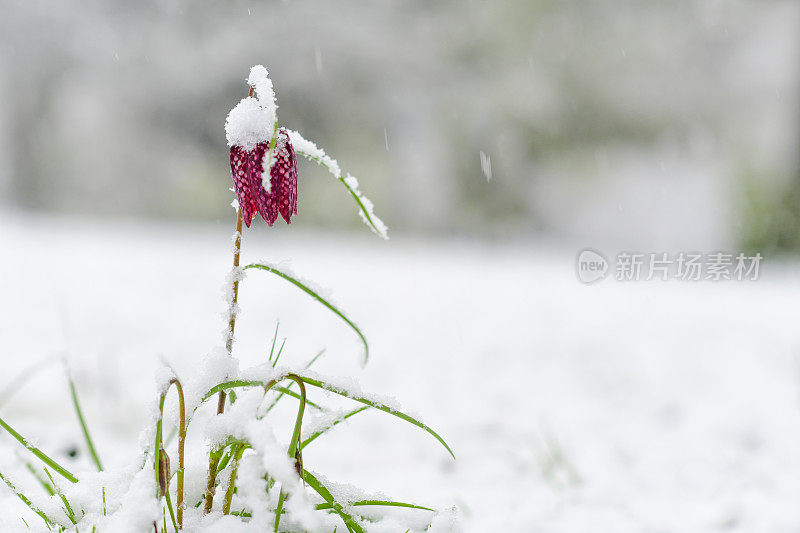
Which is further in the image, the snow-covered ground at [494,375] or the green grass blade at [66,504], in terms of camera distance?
the snow-covered ground at [494,375]

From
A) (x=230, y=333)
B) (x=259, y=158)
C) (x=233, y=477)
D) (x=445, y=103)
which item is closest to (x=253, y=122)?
(x=259, y=158)

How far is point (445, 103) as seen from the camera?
645cm

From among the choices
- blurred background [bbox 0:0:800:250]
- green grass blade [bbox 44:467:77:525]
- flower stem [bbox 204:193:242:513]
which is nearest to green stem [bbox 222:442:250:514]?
flower stem [bbox 204:193:242:513]

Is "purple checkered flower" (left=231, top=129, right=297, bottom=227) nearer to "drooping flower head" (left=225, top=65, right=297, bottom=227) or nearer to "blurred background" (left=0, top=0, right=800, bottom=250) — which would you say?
"drooping flower head" (left=225, top=65, right=297, bottom=227)

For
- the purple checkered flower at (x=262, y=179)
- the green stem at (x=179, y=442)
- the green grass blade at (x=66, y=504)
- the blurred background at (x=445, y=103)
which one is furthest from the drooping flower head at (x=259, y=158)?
the blurred background at (x=445, y=103)

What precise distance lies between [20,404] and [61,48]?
21.0 ft

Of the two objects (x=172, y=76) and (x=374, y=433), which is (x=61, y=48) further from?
(x=374, y=433)

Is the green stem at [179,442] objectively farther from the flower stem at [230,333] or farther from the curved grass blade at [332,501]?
the curved grass blade at [332,501]

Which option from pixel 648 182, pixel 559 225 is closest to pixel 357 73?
pixel 559 225

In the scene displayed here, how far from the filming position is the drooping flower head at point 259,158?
701mm

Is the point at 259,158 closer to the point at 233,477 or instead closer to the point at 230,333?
the point at 230,333

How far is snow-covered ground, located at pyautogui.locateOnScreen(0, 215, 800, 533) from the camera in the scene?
1387mm

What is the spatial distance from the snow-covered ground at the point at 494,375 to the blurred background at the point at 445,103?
3154 mm

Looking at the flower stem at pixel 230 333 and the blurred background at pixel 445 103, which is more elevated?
the blurred background at pixel 445 103
